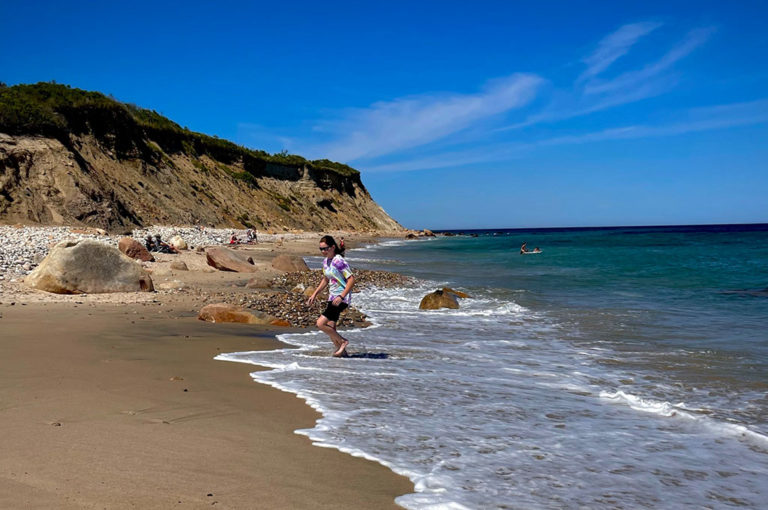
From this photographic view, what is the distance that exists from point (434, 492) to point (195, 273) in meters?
14.8

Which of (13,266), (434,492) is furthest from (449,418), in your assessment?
(13,266)

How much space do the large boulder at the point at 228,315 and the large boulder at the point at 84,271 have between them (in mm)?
3080

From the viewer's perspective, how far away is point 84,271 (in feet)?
38.1

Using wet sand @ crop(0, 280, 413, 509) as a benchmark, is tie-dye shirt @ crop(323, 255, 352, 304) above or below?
above

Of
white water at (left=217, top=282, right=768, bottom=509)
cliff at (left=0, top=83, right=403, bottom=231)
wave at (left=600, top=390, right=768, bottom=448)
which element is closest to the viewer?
white water at (left=217, top=282, right=768, bottom=509)

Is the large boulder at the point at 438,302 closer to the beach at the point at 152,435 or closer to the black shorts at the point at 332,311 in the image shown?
the black shorts at the point at 332,311

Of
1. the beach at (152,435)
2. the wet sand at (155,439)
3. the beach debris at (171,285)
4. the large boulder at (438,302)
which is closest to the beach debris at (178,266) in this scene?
the beach debris at (171,285)

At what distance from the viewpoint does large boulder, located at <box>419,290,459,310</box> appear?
1359 cm

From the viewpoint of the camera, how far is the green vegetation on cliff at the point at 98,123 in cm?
3183

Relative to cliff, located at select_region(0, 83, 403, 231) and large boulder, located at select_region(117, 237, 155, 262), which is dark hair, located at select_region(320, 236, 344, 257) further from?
cliff, located at select_region(0, 83, 403, 231)

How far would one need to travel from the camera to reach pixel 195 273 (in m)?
16.7

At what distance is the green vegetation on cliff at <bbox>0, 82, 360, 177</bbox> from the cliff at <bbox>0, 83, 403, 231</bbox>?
78 mm

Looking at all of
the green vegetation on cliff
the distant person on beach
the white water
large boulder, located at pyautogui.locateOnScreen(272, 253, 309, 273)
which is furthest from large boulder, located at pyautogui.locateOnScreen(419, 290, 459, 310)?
the green vegetation on cliff

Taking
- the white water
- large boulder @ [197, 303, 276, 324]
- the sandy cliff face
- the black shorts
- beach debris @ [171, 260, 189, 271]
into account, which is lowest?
the white water
